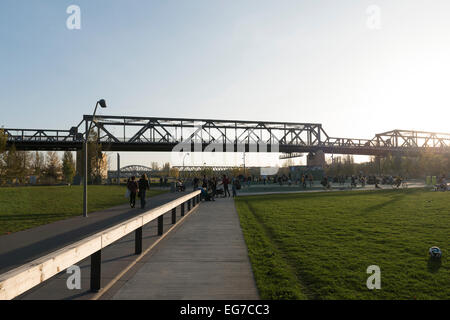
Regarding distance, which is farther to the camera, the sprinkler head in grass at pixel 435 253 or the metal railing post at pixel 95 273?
the sprinkler head in grass at pixel 435 253

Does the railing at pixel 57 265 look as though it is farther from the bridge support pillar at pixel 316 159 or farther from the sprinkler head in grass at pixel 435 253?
the bridge support pillar at pixel 316 159

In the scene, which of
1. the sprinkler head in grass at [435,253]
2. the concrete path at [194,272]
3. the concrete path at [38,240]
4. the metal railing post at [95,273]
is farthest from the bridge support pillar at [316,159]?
the metal railing post at [95,273]

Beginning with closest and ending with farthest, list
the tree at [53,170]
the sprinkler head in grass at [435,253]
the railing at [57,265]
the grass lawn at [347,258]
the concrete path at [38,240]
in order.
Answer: the railing at [57,265], the grass lawn at [347,258], the sprinkler head in grass at [435,253], the concrete path at [38,240], the tree at [53,170]

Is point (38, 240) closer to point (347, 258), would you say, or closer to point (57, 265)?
point (57, 265)

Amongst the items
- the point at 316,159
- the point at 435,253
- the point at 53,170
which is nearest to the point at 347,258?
the point at 435,253

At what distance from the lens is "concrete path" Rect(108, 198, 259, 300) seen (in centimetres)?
435

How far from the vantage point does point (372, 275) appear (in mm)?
4871

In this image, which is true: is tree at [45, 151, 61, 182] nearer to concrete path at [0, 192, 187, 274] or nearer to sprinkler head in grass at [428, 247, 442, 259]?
concrete path at [0, 192, 187, 274]

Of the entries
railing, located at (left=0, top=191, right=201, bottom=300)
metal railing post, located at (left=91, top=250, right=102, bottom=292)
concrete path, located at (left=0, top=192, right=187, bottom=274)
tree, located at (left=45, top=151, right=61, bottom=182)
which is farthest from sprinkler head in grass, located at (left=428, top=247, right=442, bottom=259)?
tree, located at (left=45, top=151, right=61, bottom=182)

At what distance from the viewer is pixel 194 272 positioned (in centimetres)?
532

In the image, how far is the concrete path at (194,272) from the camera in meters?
4.35
